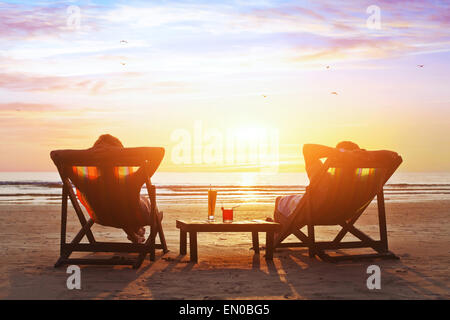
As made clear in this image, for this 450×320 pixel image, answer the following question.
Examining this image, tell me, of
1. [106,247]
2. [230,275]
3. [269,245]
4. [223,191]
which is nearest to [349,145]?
[269,245]

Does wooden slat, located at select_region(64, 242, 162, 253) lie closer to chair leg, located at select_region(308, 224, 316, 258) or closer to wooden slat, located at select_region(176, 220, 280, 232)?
wooden slat, located at select_region(176, 220, 280, 232)

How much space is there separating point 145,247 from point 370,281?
8.26ft

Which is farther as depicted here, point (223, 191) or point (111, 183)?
point (223, 191)

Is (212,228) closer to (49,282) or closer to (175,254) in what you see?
(175,254)

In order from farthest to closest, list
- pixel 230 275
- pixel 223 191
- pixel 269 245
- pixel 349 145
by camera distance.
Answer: pixel 223 191 < pixel 349 145 < pixel 269 245 < pixel 230 275

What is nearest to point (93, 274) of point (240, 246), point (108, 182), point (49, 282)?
point (49, 282)

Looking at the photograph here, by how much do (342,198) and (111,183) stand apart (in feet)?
8.75

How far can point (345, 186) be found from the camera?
6.48 m

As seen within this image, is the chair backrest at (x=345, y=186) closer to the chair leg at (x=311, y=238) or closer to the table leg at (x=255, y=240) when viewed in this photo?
the chair leg at (x=311, y=238)

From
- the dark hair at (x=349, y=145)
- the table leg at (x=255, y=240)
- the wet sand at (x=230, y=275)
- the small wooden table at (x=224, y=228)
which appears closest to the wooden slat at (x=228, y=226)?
the small wooden table at (x=224, y=228)

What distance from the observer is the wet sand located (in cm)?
477

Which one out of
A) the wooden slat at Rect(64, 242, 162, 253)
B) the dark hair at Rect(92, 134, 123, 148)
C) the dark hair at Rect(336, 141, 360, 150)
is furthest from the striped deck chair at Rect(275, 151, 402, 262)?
the dark hair at Rect(92, 134, 123, 148)

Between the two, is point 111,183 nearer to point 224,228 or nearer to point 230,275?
point 224,228

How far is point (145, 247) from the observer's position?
6.31m
